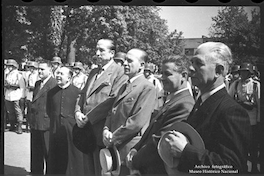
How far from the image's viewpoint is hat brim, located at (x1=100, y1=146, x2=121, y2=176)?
580 cm

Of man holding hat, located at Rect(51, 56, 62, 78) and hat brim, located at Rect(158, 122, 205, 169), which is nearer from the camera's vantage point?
hat brim, located at Rect(158, 122, 205, 169)

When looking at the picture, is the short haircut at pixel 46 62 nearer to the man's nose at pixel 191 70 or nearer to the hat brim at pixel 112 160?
the hat brim at pixel 112 160

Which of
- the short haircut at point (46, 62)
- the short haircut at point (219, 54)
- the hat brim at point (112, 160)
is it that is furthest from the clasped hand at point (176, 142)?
the short haircut at point (46, 62)

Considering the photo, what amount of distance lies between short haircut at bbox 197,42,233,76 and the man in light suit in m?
0.85

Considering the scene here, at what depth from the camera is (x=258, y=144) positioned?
5762 mm

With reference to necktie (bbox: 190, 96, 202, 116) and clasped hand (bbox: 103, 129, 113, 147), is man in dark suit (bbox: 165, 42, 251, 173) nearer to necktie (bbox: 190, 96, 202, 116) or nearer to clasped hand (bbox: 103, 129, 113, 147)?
necktie (bbox: 190, 96, 202, 116)

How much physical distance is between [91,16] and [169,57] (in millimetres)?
1189

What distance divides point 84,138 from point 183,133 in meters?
1.36

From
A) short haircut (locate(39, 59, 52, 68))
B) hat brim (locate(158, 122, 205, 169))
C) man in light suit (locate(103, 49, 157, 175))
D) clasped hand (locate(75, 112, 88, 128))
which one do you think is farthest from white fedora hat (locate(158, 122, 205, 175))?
short haircut (locate(39, 59, 52, 68))

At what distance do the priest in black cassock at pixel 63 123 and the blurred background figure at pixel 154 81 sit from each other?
1002 millimetres

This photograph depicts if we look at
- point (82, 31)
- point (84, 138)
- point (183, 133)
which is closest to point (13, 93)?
point (84, 138)

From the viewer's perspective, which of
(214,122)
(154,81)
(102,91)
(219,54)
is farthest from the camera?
(102,91)

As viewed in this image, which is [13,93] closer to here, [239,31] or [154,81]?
[154,81]

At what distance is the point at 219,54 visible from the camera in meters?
5.63
